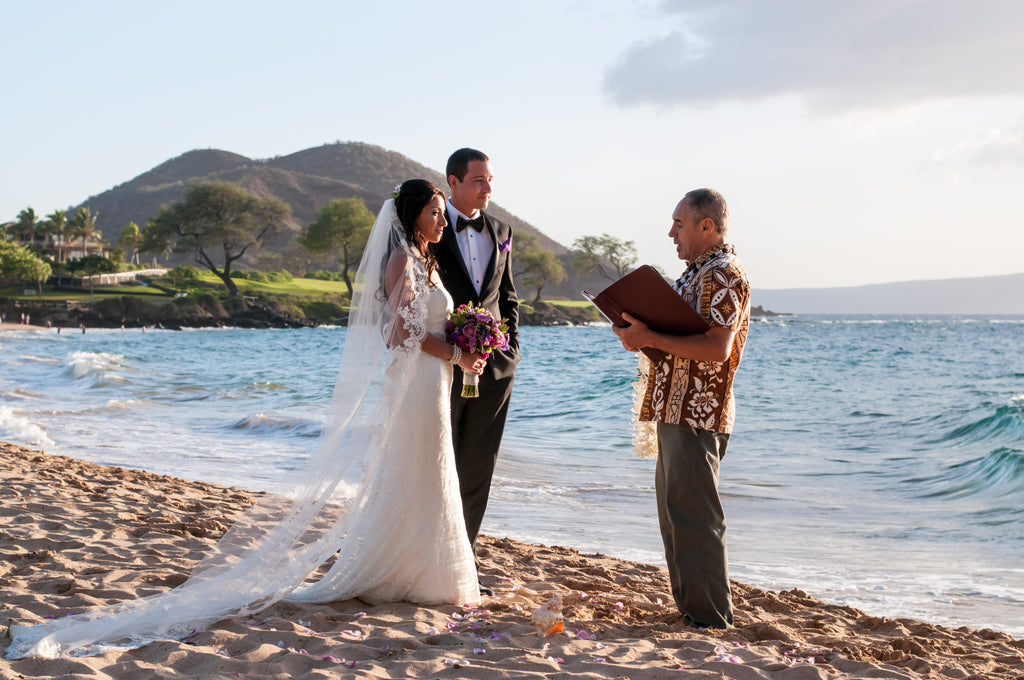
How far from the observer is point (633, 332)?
3.70 m

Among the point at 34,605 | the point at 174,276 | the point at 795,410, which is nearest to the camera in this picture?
the point at 34,605

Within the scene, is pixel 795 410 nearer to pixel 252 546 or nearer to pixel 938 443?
pixel 938 443

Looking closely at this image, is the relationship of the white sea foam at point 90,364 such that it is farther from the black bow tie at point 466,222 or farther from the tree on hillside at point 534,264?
the tree on hillside at point 534,264

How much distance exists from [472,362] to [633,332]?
2.46ft

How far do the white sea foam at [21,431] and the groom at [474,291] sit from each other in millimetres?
7985

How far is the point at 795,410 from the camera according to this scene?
1709cm

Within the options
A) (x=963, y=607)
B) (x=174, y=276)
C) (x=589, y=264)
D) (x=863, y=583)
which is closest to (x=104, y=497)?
(x=863, y=583)

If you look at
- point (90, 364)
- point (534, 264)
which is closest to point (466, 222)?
point (90, 364)

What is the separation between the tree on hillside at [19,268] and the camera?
57031mm

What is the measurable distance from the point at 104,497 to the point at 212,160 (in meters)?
176

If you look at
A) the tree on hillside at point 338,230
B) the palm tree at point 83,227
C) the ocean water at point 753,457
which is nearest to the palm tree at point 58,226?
the palm tree at point 83,227

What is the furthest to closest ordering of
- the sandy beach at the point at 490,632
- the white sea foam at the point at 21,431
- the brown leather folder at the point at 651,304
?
the white sea foam at the point at 21,431
the brown leather folder at the point at 651,304
the sandy beach at the point at 490,632

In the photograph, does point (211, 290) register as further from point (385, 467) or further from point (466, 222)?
point (385, 467)

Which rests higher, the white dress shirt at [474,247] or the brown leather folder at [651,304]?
the white dress shirt at [474,247]
